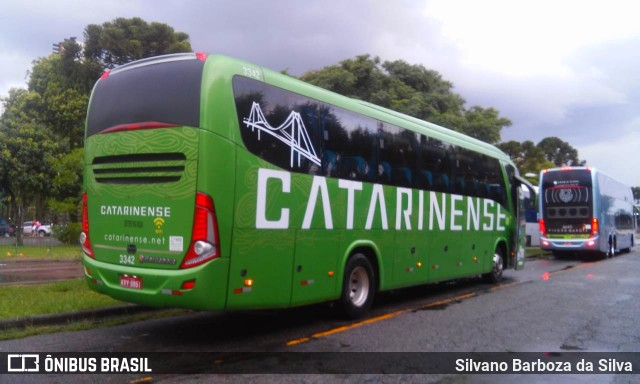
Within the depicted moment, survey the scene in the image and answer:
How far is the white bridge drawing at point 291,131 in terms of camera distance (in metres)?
6.84

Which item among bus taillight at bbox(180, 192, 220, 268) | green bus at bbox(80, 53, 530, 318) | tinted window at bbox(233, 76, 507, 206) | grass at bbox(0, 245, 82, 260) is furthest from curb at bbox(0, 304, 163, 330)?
grass at bbox(0, 245, 82, 260)

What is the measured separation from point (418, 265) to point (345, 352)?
4.03 metres

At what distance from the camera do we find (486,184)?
13297mm

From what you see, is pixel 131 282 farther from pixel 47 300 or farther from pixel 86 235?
pixel 47 300

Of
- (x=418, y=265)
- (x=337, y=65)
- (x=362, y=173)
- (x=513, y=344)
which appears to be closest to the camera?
(x=513, y=344)

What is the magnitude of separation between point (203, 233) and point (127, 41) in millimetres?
23972

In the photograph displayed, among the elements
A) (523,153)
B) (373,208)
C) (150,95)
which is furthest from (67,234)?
(523,153)

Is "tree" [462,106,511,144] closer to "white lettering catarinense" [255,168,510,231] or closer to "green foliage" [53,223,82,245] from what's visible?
"white lettering catarinense" [255,168,510,231]

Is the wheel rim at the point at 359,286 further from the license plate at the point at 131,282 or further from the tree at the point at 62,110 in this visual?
the tree at the point at 62,110

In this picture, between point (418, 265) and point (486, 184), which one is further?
point (486, 184)

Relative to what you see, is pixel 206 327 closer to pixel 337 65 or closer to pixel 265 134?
pixel 265 134

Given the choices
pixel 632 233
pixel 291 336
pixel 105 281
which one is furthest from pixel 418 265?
pixel 632 233

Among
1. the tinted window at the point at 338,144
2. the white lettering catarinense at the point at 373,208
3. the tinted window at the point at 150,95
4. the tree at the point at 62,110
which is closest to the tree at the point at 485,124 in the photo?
the tree at the point at 62,110

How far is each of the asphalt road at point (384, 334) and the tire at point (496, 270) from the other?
232 cm
